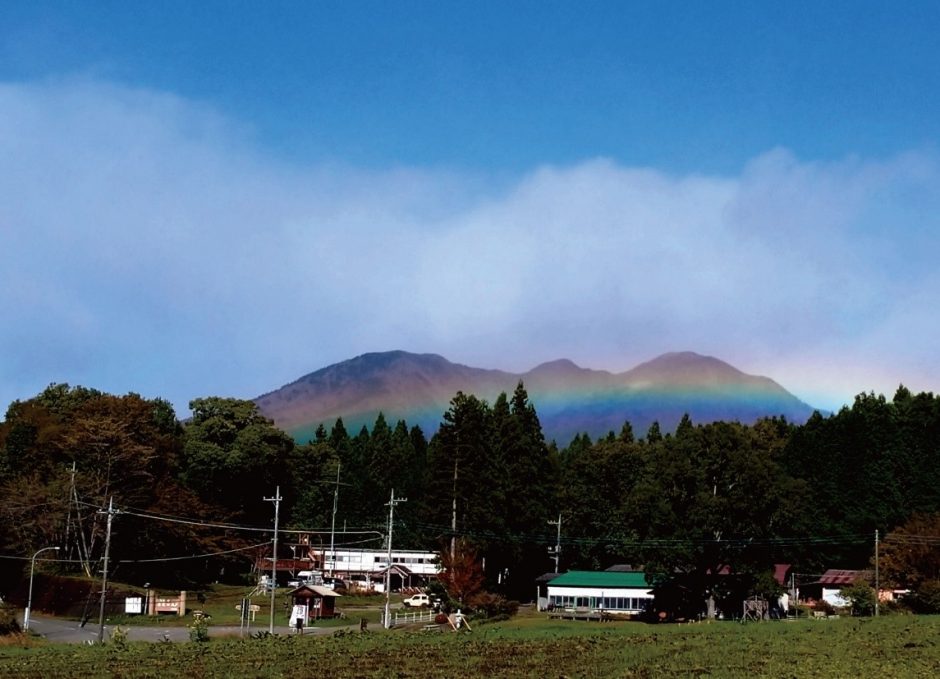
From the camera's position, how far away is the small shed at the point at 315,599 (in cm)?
7538

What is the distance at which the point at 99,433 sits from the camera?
8606cm

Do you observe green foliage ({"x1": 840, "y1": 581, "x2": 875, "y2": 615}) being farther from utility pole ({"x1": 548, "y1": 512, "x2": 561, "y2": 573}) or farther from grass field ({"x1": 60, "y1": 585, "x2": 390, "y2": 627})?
utility pole ({"x1": 548, "y1": 512, "x2": 561, "y2": 573})

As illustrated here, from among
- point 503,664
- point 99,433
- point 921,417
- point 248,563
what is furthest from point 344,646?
point 921,417

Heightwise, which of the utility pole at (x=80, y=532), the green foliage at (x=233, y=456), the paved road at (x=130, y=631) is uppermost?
the green foliage at (x=233, y=456)

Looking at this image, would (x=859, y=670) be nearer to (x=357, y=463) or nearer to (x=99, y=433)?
(x=99, y=433)

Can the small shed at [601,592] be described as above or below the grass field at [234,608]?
above

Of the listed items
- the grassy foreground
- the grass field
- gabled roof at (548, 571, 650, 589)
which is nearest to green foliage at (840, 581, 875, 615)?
gabled roof at (548, 571, 650, 589)

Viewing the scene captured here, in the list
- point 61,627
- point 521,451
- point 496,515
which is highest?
point 521,451

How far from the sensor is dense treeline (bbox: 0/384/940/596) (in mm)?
75812

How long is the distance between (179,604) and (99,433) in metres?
17.2

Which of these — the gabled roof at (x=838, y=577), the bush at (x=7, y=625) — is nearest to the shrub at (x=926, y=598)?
the gabled roof at (x=838, y=577)

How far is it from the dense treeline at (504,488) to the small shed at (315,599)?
17.3 m

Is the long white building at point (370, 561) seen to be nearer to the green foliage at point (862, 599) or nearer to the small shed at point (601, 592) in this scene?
the small shed at point (601, 592)

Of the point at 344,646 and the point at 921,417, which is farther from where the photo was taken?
the point at 921,417
